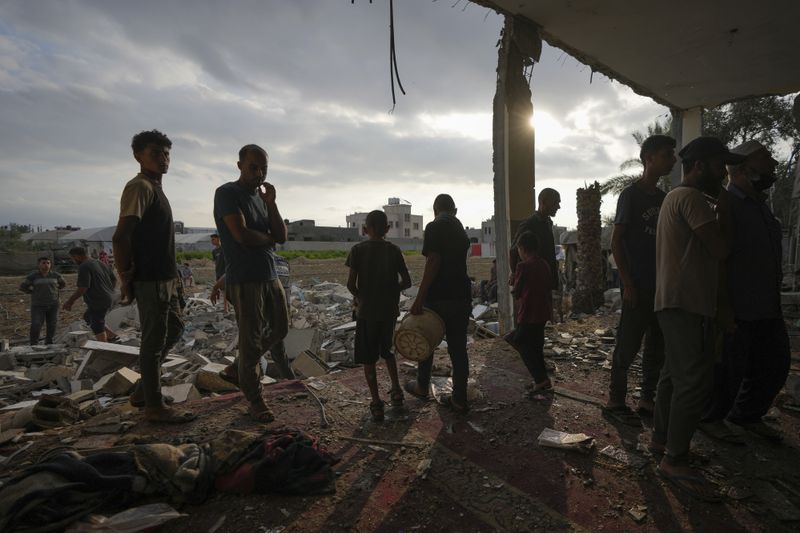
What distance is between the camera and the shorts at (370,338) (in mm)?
3459

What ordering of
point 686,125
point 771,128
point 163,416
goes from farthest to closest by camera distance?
point 771,128
point 686,125
point 163,416

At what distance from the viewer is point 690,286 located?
7.85ft

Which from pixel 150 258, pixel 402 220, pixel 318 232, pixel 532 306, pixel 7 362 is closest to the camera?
pixel 150 258

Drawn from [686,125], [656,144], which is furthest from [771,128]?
[656,144]

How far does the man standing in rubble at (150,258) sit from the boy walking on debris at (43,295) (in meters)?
6.06

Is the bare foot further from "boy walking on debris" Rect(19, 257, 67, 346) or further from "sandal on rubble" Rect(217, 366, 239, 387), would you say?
"boy walking on debris" Rect(19, 257, 67, 346)

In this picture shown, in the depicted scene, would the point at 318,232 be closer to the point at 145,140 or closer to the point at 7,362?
the point at 7,362

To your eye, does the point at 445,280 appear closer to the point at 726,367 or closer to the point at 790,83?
the point at 726,367

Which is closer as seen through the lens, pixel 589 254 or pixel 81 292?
pixel 81 292

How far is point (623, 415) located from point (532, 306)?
3.78 ft

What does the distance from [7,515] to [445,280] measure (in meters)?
2.97

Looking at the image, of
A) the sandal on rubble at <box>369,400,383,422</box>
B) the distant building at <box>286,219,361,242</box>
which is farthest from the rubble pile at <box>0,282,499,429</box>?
the distant building at <box>286,219,361,242</box>

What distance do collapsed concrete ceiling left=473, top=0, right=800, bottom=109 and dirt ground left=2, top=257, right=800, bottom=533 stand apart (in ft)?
15.5

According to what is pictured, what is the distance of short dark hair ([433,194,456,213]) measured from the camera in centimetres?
373
